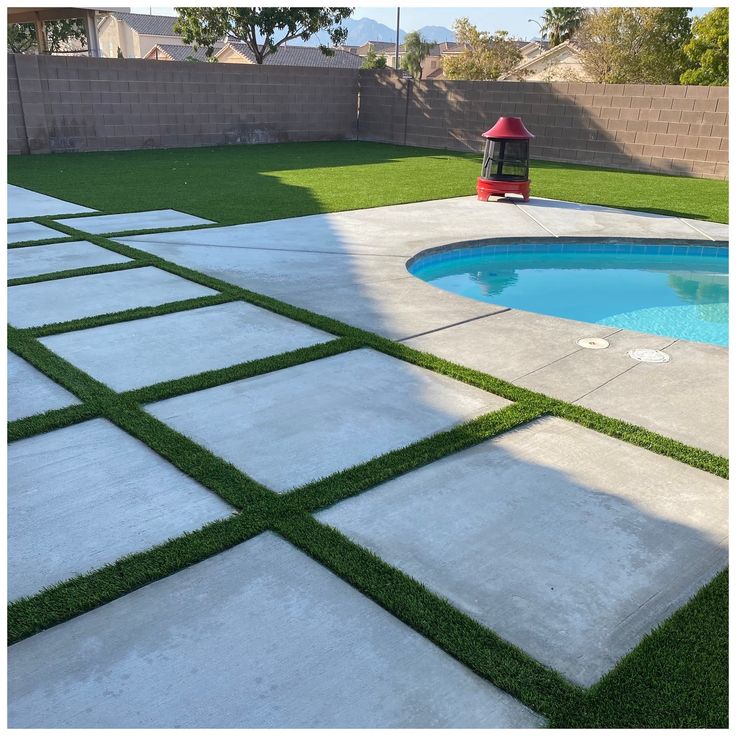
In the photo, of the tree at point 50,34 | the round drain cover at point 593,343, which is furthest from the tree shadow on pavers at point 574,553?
the tree at point 50,34

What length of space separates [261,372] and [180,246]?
11.1 feet

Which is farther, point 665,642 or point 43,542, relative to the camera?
point 43,542

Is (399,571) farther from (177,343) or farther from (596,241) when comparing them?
(596,241)

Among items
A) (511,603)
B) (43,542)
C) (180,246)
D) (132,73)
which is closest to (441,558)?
(511,603)

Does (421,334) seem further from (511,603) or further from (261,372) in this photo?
(511,603)

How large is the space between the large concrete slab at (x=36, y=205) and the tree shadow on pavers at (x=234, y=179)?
0.85ft

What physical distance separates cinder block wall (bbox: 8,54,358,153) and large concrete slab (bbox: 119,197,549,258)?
8487 millimetres

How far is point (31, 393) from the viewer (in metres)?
3.57

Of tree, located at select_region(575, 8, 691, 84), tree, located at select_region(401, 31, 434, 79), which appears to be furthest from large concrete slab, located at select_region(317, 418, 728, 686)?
tree, located at select_region(401, 31, 434, 79)

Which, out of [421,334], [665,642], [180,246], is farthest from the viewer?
[180,246]

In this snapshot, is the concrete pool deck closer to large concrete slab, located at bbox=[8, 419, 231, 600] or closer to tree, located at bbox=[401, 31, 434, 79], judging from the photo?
large concrete slab, located at bbox=[8, 419, 231, 600]

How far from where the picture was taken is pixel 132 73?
14812mm

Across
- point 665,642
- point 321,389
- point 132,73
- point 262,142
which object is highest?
point 132,73

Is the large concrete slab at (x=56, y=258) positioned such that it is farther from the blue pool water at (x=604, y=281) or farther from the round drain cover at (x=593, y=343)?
the round drain cover at (x=593, y=343)
